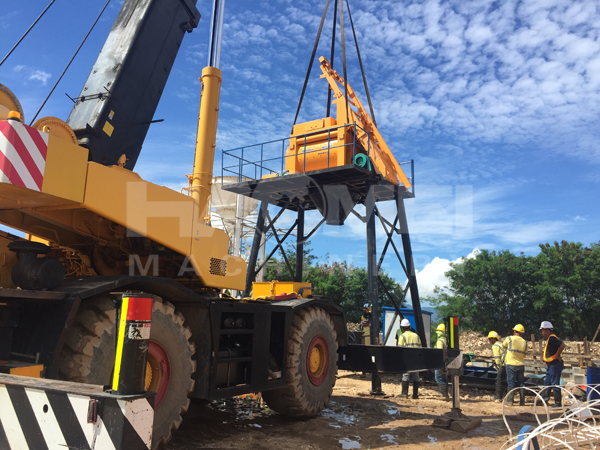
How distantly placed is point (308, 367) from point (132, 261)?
3.40m

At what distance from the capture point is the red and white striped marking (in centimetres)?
379

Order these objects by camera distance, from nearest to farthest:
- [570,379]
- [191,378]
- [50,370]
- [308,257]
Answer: [50,370] < [191,378] < [570,379] < [308,257]

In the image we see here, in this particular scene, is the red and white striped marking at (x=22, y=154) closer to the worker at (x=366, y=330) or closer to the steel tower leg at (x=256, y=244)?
the steel tower leg at (x=256, y=244)

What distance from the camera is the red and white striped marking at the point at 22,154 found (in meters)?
3.79

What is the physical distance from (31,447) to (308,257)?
3924 centimetres

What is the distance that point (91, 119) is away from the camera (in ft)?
18.5

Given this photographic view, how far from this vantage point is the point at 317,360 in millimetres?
7930

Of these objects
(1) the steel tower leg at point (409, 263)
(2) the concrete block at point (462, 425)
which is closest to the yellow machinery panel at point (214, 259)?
(2) the concrete block at point (462, 425)

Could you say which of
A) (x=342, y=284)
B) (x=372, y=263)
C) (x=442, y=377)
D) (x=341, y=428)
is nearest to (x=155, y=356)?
(x=341, y=428)

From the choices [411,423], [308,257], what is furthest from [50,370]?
[308,257]

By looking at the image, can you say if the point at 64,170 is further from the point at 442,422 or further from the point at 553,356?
the point at 553,356

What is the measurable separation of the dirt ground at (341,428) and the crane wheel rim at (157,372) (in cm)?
104

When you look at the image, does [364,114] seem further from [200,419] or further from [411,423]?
[200,419]

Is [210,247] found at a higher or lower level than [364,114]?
lower
